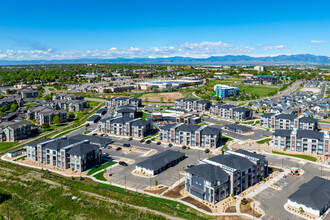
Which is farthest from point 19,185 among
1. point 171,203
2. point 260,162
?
point 260,162

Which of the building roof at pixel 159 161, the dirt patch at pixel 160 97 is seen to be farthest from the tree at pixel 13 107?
the building roof at pixel 159 161

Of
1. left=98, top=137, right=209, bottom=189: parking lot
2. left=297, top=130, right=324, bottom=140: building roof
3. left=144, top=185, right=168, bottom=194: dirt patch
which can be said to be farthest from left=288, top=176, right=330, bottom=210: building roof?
left=297, top=130, right=324, bottom=140: building roof

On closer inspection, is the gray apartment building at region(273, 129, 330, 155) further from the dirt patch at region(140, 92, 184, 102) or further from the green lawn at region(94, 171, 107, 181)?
the dirt patch at region(140, 92, 184, 102)

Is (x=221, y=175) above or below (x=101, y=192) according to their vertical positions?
above

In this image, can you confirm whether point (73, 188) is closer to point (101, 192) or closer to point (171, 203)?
point (101, 192)

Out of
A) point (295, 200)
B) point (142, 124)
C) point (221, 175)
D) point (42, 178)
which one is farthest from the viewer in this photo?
point (142, 124)

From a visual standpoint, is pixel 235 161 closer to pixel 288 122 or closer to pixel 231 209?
pixel 231 209

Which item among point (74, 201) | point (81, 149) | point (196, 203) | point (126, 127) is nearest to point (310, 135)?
point (196, 203)
